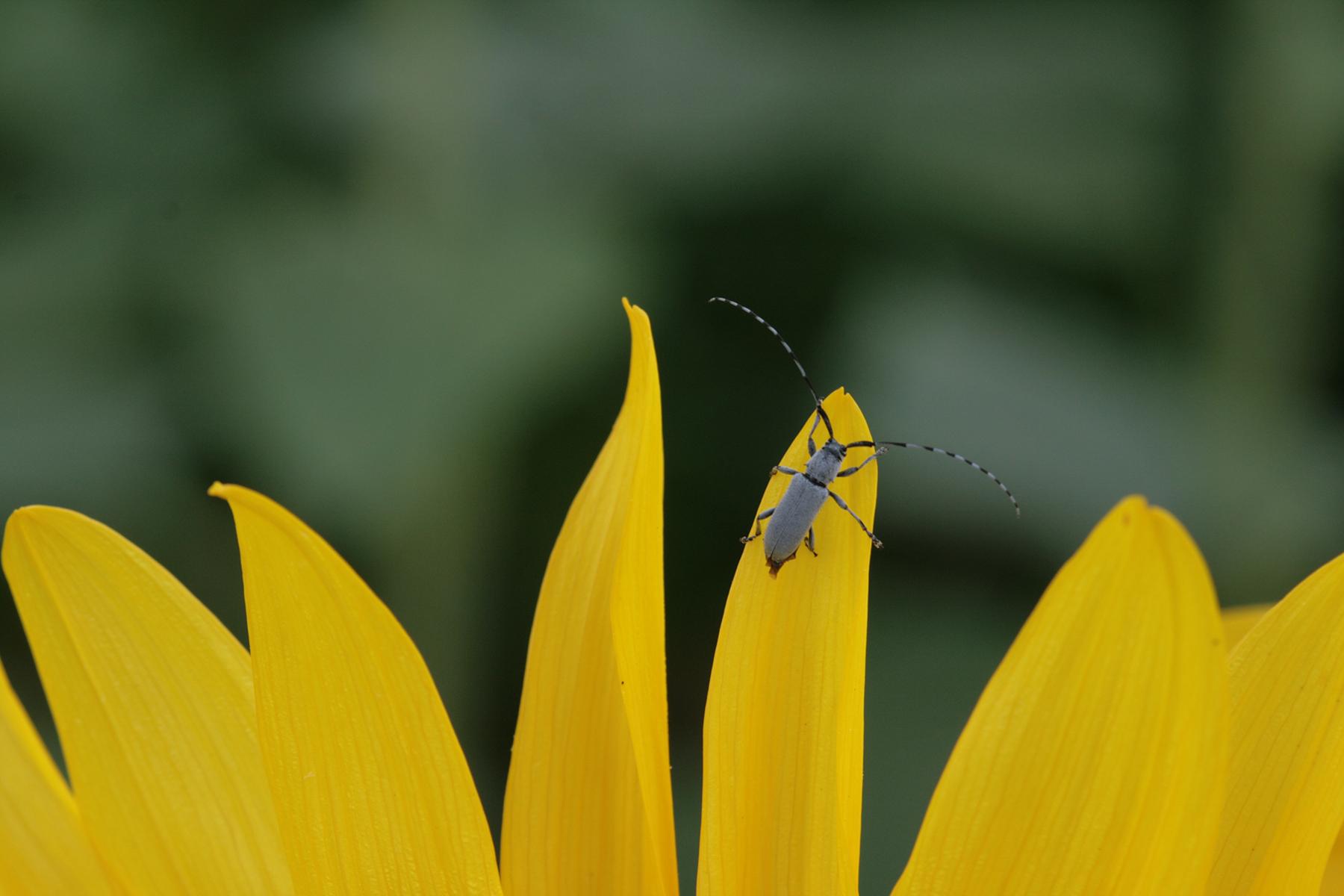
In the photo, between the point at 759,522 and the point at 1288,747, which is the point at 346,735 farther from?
the point at 1288,747

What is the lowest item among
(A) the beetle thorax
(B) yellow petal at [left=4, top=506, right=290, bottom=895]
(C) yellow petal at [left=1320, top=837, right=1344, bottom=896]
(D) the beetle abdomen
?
(C) yellow petal at [left=1320, top=837, right=1344, bottom=896]

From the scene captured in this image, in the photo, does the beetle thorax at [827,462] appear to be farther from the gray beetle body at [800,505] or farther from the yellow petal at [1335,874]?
the yellow petal at [1335,874]

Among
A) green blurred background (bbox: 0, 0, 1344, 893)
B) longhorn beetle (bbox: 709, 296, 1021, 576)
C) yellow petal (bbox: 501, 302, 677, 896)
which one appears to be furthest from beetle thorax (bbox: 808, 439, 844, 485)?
green blurred background (bbox: 0, 0, 1344, 893)

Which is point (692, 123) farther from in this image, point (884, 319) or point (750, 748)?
point (750, 748)

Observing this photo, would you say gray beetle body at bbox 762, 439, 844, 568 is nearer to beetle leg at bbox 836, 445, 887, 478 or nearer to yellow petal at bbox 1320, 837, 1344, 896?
beetle leg at bbox 836, 445, 887, 478

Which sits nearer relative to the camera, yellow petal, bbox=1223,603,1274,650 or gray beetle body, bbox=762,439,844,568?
gray beetle body, bbox=762,439,844,568

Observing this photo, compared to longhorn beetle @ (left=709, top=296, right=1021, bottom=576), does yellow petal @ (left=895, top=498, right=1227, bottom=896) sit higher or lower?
lower

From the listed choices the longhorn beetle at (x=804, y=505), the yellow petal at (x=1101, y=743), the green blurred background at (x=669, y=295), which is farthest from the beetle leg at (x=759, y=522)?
the green blurred background at (x=669, y=295)

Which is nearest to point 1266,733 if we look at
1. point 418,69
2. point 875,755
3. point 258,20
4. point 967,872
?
point 967,872
